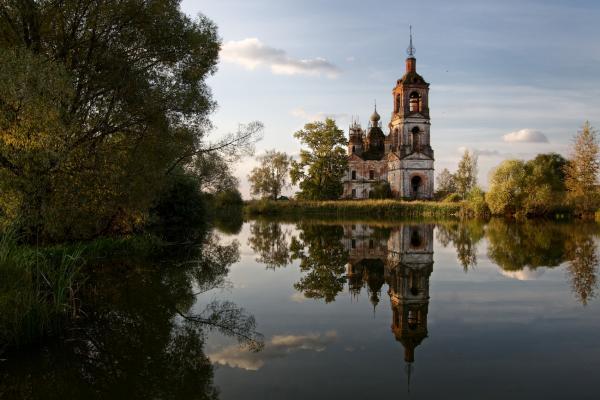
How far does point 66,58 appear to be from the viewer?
13641mm

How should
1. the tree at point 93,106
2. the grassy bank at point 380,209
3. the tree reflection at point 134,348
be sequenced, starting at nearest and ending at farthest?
the tree reflection at point 134,348
the tree at point 93,106
the grassy bank at point 380,209

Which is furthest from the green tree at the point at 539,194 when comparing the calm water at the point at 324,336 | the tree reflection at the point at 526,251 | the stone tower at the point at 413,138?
the calm water at the point at 324,336

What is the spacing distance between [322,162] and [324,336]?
4640cm

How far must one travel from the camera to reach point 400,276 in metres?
12.3

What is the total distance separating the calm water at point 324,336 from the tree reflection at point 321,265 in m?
0.11

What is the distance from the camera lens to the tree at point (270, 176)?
67.3 metres

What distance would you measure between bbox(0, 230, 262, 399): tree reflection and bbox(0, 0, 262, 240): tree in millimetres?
2403

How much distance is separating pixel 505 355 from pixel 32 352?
6474 millimetres

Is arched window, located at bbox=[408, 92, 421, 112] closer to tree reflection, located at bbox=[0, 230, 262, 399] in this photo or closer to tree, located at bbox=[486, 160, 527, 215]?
tree, located at bbox=[486, 160, 527, 215]

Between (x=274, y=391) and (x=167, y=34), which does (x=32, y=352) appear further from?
(x=167, y=34)

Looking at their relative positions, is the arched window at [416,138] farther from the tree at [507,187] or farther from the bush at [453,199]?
the tree at [507,187]

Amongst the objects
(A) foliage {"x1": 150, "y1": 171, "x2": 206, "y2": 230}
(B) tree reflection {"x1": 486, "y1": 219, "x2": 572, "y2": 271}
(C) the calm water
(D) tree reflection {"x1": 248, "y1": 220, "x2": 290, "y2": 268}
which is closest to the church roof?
(A) foliage {"x1": 150, "y1": 171, "x2": 206, "y2": 230}

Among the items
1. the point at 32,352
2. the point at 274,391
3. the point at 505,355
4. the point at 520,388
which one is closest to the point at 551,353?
the point at 505,355

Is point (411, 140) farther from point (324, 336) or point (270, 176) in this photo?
point (324, 336)
